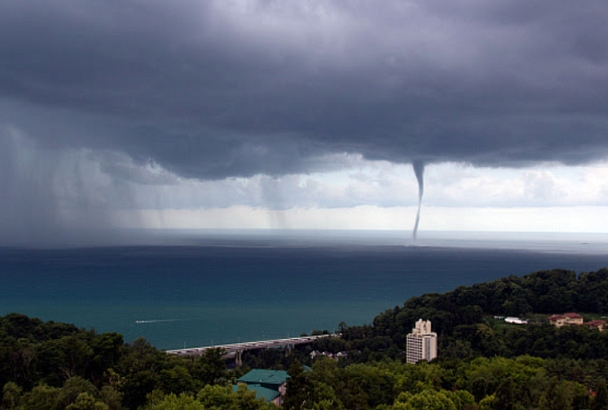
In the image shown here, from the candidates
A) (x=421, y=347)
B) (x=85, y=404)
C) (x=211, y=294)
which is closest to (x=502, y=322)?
(x=421, y=347)

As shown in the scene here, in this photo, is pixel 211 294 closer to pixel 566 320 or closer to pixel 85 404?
pixel 566 320

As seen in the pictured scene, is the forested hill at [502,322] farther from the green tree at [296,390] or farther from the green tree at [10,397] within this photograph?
the green tree at [10,397]

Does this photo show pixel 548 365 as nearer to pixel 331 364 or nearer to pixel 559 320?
pixel 331 364

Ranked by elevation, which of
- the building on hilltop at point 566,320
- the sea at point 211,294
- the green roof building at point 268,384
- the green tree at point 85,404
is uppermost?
the green tree at point 85,404

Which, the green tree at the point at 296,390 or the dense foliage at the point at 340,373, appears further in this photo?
the green tree at the point at 296,390

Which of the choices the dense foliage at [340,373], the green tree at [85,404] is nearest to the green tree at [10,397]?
the dense foliage at [340,373]

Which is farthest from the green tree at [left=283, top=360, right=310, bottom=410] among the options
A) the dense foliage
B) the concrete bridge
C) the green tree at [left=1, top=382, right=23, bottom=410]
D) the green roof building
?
the concrete bridge

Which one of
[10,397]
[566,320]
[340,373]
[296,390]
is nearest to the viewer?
[10,397]

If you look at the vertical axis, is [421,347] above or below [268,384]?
below

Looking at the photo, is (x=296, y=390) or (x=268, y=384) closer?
(x=296, y=390)
